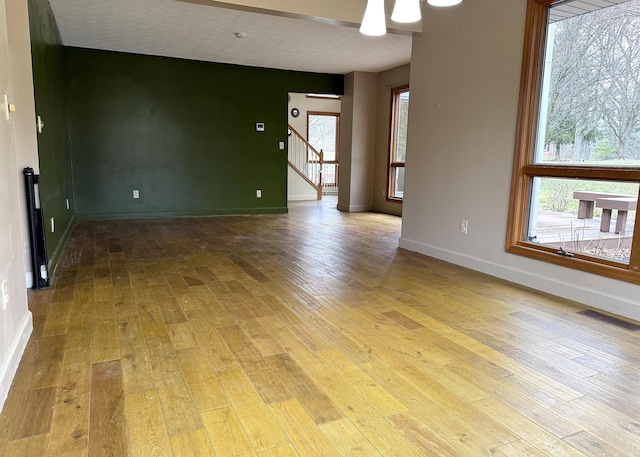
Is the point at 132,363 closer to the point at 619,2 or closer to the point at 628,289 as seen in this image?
the point at 628,289

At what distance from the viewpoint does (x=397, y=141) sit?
24.3 ft

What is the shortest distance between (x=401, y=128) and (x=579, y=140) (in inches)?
176

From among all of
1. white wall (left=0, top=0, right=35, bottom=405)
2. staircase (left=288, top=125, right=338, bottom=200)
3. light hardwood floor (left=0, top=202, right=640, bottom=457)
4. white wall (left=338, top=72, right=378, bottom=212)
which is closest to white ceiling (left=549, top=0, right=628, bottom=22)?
light hardwood floor (left=0, top=202, right=640, bottom=457)


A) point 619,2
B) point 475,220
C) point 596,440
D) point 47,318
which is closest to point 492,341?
point 596,440

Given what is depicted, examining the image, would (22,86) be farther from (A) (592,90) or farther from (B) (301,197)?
(B) (301,197)

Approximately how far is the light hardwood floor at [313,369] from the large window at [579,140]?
46 centimetres

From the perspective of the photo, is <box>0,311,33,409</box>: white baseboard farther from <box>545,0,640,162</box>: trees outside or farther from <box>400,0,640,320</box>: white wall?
<box>545,0,640,162</box>: trees outside

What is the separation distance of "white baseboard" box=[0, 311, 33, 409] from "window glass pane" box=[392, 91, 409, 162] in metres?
6.12

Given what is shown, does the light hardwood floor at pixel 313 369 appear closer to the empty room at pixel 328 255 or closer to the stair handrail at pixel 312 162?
the empty room at pixel 328 255

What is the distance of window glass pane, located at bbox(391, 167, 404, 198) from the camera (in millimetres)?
7434

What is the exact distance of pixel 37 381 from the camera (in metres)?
1.81

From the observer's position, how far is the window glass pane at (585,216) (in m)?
2.79

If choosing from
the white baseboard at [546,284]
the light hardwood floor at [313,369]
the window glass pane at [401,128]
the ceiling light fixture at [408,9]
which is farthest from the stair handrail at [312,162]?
the ceiling light fixture at [408,9]

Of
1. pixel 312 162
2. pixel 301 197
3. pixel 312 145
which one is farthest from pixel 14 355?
pixel 312 145
